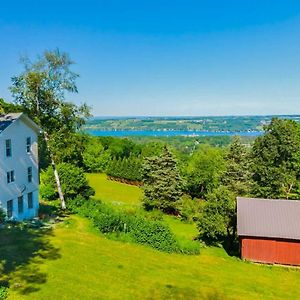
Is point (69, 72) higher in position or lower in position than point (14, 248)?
higher

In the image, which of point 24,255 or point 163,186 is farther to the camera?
point 163,186

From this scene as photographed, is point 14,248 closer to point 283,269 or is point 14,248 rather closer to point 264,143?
point 283,269

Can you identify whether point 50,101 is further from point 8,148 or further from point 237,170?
point 237,170

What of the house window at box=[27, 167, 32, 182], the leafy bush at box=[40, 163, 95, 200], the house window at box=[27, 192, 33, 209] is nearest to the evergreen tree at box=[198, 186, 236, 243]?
the house window at box=[27, 192, 33, 209]

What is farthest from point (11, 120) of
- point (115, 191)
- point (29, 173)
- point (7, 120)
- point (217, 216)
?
point (115, 191)

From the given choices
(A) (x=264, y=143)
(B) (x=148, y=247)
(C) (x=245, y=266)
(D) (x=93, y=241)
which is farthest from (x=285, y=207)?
(A) (x=264, y=143)

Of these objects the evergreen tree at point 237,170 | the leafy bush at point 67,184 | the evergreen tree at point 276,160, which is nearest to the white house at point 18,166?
the leafy bush at point 67,184

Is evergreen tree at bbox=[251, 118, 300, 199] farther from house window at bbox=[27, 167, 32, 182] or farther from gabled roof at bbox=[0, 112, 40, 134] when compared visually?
gabled roof at bbox=[0, 112, 40, 134]

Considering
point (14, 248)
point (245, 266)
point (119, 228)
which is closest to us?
point (14, 248)
